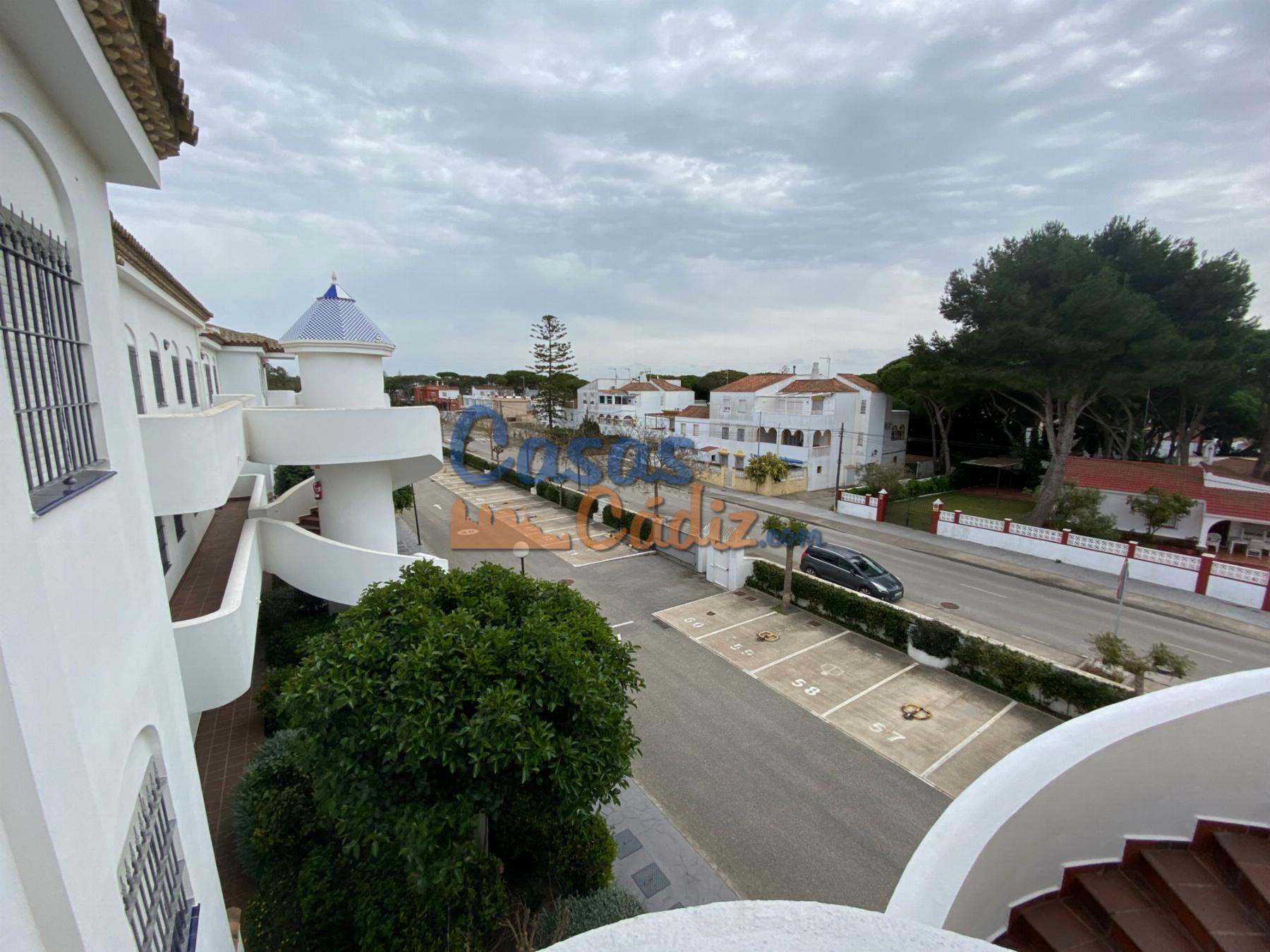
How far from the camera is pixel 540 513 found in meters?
25.6

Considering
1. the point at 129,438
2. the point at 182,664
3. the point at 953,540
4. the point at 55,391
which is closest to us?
the point at 55,391

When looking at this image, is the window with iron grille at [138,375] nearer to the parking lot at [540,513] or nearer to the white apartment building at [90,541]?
the white apartment building at [90,541]

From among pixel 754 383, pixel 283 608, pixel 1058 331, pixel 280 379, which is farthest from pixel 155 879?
pixel 280 379

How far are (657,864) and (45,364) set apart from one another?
754cm

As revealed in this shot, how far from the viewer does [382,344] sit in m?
10.1

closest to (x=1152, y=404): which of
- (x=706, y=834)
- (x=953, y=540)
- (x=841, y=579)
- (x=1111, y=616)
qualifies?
(x=953, y=540)

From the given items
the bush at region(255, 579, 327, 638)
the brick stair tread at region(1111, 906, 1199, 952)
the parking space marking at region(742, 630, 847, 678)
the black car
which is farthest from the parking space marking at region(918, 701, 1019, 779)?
the bush at region(255, 579, 327, 638)

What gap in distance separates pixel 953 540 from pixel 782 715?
1538cm

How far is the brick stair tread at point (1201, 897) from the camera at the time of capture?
3064 millimetres

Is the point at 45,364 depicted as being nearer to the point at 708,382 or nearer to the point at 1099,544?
the point at 1099,544

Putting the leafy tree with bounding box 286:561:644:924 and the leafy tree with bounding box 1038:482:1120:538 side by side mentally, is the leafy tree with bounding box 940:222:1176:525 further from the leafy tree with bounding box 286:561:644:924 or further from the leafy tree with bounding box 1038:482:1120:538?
the leafy tree with bounding box 286:561:644:924

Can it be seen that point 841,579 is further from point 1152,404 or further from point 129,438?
point 1152,404

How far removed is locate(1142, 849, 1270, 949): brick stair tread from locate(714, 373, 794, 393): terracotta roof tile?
117ft

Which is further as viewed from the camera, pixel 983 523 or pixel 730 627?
pixel 983 523
